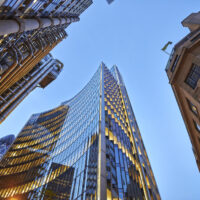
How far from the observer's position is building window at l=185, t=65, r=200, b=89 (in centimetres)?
1828

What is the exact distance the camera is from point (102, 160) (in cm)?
2328

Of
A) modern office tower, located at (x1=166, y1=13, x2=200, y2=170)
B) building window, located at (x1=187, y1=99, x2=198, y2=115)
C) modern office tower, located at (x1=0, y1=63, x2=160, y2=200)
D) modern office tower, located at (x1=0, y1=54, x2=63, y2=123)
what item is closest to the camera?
modern office tower, located at (x1=166, y1=13, x2=200, y2=170)

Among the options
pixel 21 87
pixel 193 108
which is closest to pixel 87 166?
pixel 193 108

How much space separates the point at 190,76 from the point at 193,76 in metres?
0.63

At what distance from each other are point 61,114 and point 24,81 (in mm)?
40731

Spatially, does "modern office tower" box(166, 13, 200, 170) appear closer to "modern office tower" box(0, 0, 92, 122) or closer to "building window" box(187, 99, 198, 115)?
"building window" box(187, 99, 198, 115)

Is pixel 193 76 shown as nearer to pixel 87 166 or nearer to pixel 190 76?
pixel 190 76

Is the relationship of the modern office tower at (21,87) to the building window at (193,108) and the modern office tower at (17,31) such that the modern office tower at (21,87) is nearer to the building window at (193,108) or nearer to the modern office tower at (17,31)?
the modern office tower at (17,31)

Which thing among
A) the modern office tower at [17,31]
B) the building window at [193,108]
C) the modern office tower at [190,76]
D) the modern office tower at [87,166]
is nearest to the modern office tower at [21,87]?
the modern office tower at [17,31]

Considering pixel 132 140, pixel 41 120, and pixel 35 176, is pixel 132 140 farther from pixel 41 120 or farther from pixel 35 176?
pixel 41 120

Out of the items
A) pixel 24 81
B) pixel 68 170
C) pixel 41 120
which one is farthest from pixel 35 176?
pixel 41 120

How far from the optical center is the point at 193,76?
19.2 metres

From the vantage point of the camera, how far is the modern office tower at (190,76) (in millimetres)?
18266

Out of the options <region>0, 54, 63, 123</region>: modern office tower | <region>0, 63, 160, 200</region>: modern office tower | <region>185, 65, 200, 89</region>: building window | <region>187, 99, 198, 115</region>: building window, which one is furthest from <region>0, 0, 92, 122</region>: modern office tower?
<region>187, 99, 198, 115</region>: building window
